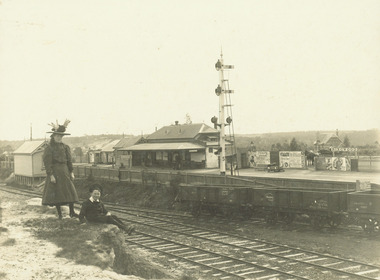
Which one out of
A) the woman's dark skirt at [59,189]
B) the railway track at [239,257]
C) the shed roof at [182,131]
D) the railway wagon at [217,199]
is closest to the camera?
the woman's dark skirt at [59,189]

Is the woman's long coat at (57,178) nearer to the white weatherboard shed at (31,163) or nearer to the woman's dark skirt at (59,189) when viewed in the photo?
the woman's dark skirt at (59,189)

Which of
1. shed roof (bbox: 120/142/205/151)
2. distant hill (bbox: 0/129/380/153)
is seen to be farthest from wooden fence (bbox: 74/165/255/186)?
distant hill (bbox: 0/129/380/153)

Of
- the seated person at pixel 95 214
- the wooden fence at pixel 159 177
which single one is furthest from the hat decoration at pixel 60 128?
the wooden fence at pixel 159 177

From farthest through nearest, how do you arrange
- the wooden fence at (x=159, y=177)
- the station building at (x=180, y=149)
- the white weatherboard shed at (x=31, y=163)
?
the white weatherboard shed at (x=31, y=163) → the station building at (x=180, y=149) → the wooden fence at (x=159, y=177)

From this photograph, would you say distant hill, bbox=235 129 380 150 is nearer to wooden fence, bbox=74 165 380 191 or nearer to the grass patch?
wooden fence, bbox=74 165 380 191

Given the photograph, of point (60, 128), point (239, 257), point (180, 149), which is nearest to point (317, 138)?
point (180, 149)

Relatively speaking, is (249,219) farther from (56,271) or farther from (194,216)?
(56,271)
